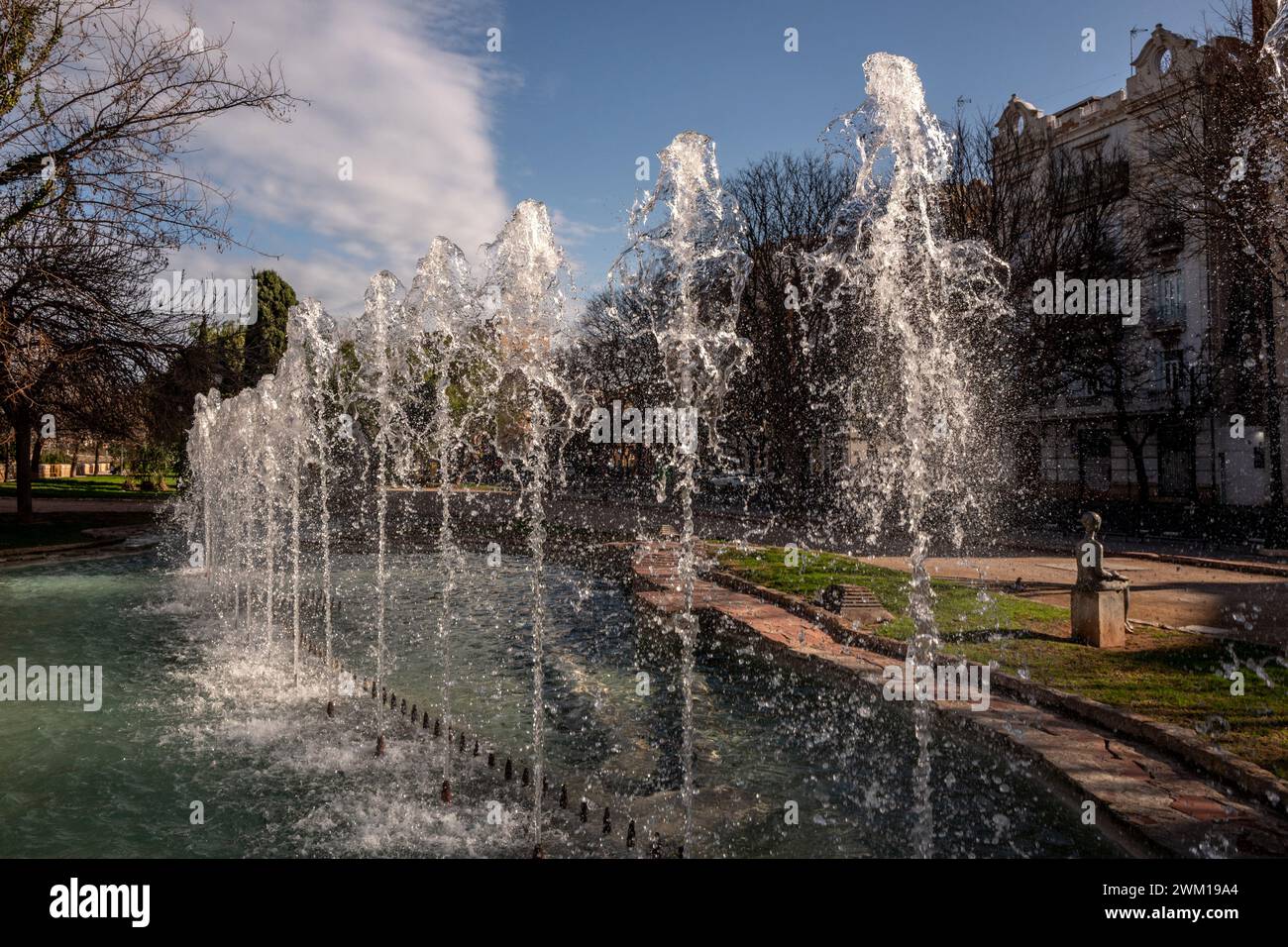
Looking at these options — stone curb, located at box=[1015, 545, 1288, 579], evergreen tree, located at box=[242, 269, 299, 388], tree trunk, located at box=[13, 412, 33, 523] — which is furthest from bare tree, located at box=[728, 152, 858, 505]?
evergreen tree, located at box=[242, 269, 299, 388]

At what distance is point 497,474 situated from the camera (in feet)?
228

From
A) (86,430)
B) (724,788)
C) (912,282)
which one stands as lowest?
(724,788)

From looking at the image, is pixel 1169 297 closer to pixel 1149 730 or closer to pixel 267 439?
pixel 1149 730
